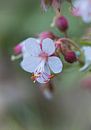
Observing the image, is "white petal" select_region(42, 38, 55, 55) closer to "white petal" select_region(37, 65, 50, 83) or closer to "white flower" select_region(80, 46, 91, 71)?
"white petal" select_region(37, 65, 50, 83)

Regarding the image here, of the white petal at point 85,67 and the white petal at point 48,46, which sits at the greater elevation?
the white petal at point 48,46

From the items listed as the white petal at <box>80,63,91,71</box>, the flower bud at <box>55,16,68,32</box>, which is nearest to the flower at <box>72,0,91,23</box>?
the flower bud at <box>55,16,68,32</box>

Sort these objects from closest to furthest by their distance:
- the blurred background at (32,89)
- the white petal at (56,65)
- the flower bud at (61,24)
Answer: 1. the white petal at (56,65)
2. the flower bud at (61,24)
3. the blurred background at (32,89)

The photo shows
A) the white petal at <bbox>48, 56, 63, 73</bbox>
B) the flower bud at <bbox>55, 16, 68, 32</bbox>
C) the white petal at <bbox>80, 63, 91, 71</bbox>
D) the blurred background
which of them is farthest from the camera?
the blurred background

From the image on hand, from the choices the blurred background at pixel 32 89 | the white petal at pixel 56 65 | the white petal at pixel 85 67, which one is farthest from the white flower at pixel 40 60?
the blurred background at pixel 32 89

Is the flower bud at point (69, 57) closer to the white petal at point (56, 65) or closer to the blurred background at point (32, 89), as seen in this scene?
the white petal at point (56, 65)

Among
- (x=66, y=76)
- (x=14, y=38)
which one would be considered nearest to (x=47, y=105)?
(x=14, y=38)

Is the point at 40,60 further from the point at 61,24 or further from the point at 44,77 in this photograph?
the point at 61,24

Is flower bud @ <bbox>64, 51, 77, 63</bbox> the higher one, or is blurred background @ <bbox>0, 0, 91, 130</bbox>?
flower bud @ <bbox>64, 51, 77, 63</bbox>
